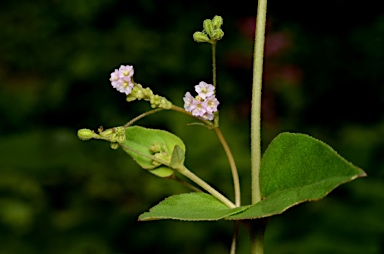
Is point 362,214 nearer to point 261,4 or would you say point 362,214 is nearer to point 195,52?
point 261,4

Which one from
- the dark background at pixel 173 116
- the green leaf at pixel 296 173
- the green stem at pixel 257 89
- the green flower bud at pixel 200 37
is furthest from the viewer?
the dark background at pixel 173 116

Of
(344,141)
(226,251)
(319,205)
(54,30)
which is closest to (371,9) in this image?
(344,141)

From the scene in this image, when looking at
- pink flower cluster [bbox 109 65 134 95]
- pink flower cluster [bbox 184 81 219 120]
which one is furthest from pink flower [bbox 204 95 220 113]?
pink flower cluster [bbox 109 65 134 95]

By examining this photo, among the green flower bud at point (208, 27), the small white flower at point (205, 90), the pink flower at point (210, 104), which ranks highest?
the green flower bud at point (208, 27)

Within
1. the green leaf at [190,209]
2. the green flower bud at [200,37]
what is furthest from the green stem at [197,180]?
the green flower bud at [200,37]

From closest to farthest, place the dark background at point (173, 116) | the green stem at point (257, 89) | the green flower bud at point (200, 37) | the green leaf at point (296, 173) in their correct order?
the green leaf at point (296, 173) < the green stem at point (257, 89) < the green flower bud at point (200, 37) < the dark background at point (173, 116)

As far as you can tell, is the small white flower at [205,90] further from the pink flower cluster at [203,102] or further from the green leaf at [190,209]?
the green leaf at [190,209]

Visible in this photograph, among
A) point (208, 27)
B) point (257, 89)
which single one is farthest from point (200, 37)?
point (257, 89)
